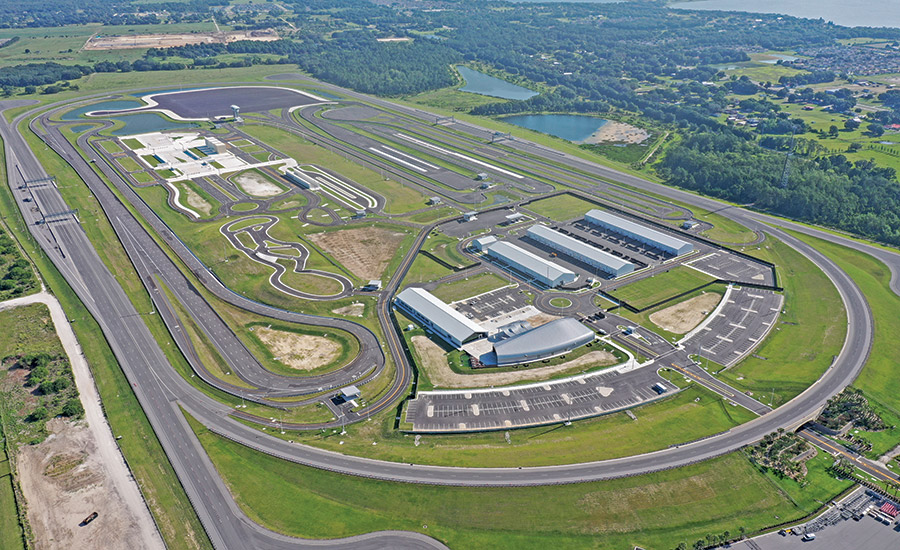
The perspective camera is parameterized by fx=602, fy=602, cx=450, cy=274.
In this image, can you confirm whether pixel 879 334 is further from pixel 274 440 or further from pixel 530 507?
pixel 274 440

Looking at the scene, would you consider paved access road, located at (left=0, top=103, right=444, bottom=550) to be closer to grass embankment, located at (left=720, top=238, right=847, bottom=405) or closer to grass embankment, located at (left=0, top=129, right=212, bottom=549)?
grass embankment, located at (left=0, top=129, right=212, bottom=549)

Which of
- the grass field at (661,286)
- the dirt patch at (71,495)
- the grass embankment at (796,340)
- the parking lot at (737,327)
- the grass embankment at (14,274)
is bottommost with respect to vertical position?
the grass embankment at (14,274)

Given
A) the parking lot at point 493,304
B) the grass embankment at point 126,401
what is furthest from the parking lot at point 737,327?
the grass embankment at point 126,401

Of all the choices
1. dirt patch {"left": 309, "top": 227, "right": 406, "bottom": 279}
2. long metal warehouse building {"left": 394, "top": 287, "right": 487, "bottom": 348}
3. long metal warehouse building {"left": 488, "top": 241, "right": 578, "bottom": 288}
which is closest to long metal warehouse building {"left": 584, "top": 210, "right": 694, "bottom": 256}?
long metal warehouse building {"left": 488, "top": 241, "right": 578, "bottom": 288}

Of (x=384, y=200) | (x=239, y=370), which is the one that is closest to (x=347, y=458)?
(x=239, y=370)

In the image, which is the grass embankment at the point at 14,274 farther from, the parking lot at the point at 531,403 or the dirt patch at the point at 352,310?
the parking lot at the point at 531,403

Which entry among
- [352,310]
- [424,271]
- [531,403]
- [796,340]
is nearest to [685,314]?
[796,340]
